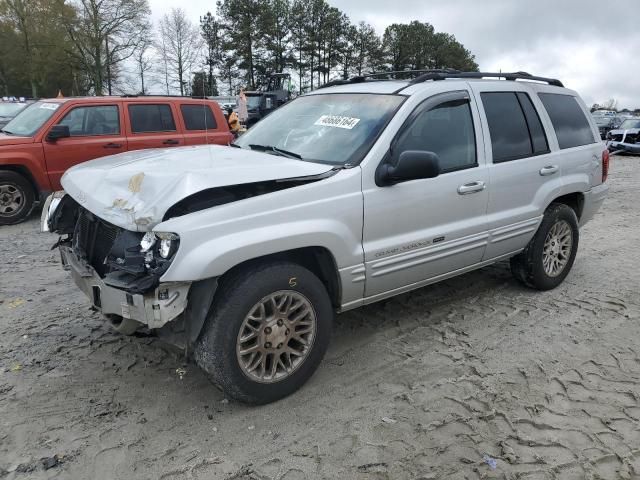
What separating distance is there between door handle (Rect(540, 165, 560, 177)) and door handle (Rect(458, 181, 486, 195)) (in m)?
0.87

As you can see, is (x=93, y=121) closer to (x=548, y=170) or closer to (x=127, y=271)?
(x=127, y=271)

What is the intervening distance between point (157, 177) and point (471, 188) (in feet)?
7.44

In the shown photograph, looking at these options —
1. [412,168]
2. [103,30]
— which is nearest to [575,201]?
[412,168]

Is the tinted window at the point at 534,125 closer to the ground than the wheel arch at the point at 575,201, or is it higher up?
higher up

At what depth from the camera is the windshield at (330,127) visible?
354 centimetres

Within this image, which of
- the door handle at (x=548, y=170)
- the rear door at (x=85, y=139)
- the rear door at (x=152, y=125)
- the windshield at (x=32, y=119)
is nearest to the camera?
the door handle at (x=548, y=170)

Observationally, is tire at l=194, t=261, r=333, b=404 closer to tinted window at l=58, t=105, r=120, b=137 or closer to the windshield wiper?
the windshield wiper

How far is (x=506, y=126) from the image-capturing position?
172 inches

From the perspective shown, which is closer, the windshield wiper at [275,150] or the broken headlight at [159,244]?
the broken headlight at [159,244]

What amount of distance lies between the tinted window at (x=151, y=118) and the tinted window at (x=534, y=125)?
19.9 feet

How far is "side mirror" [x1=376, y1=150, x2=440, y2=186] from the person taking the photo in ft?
10.7

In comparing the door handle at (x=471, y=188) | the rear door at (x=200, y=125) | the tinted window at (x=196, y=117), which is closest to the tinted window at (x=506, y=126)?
the door handle at (x=471, y=188)

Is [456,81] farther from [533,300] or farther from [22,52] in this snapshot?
[22,52]

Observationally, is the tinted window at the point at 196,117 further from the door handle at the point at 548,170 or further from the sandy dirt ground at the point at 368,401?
the door handle at the point at 548,170
